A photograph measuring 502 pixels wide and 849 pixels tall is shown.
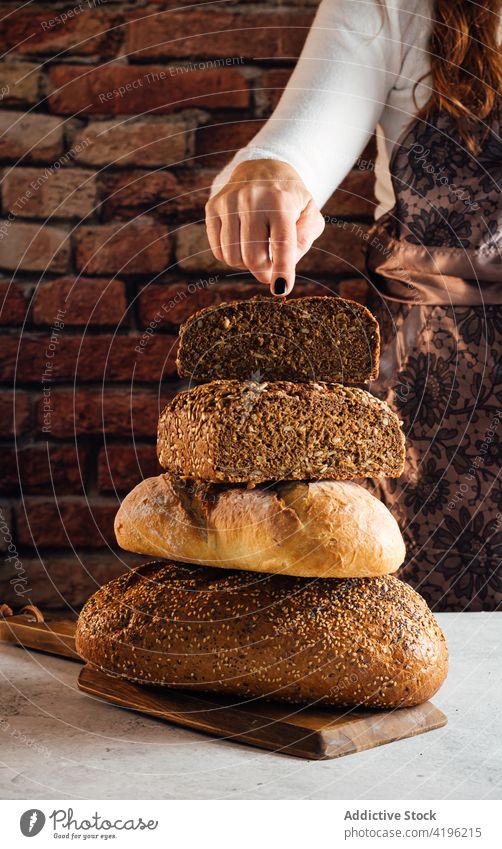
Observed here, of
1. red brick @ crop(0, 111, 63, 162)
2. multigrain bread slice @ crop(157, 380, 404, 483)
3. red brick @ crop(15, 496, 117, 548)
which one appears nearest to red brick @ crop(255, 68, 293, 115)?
red brick @ crop(0, 111, 63, 162)

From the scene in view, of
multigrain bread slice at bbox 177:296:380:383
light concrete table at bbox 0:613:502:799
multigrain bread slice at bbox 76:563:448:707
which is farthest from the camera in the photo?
multigrain bread slice at bbox 177:296:380:383

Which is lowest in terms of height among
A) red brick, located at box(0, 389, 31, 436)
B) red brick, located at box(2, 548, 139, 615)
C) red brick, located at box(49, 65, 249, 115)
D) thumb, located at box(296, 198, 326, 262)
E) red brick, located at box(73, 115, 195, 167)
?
red brick, located at box(2, 548, 139, 615)

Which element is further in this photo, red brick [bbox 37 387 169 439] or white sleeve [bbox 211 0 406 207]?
red brick [bbox 37 387 169 439]

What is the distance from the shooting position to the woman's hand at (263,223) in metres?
1.01

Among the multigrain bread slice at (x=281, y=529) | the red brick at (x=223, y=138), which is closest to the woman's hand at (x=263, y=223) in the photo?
the multigrain bread slice at (x=281, y=529)

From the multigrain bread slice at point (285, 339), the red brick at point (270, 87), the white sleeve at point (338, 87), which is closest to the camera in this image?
the multigrain bread slice at point (285, 339)

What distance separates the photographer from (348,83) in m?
1.25

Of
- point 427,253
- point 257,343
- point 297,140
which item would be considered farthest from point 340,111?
point 257,343

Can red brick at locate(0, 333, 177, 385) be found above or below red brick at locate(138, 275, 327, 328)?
below

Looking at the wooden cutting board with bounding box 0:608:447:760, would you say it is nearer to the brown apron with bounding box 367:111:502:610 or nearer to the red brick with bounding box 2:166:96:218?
the brown apron with bounding box 367:111:502:610

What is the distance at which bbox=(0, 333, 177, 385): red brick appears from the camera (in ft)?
5.31

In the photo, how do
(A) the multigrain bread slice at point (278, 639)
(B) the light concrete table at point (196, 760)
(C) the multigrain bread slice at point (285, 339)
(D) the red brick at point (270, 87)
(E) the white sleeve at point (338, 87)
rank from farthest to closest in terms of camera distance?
1. (D) the red brick at point (270, 87)
2. (E) the white sleeve at point (338, 87)
3. (C) the multigrain bread slice at point (285, 339)
4. (A) the multigrain bread slice at point (278, 639)
5. (B) the light concrete table at point (196, 760)

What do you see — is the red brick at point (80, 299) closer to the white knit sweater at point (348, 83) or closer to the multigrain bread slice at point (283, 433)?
the white knit sweater at point (348, 83)

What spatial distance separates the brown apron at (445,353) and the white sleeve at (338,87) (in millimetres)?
79
